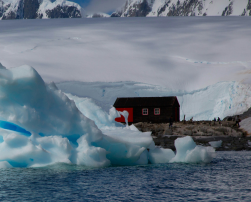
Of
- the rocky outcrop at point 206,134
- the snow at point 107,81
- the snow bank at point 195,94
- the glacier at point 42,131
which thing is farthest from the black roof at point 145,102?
the glacier at point 42,131

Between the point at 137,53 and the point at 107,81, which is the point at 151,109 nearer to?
the point at 107,81

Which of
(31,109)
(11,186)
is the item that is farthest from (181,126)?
(11,186)

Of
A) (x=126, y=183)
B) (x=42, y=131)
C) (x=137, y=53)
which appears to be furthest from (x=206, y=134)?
(x=126, y=183)

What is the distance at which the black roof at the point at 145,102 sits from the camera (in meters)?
33.7

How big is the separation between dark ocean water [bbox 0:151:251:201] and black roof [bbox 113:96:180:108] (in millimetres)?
22926

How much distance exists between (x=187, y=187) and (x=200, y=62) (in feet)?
93.8

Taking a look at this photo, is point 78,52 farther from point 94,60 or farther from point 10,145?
point 10,145

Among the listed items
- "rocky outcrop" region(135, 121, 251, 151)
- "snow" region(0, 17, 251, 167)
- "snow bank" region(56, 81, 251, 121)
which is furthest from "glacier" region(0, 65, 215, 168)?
"snow bank" region(56, 81, 251, 121)

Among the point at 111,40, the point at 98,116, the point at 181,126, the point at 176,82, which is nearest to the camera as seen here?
the point at 98,116

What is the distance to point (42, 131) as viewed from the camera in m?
10.0

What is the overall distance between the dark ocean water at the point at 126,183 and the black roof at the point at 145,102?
75.2ft

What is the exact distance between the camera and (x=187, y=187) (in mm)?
7844

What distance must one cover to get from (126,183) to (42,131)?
3.37m

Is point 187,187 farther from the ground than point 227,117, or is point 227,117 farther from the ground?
point 227,117
